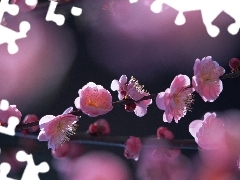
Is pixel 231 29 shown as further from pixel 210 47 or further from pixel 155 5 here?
pixel 155 5

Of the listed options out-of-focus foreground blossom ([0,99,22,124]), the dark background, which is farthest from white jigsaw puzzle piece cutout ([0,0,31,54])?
the dark background

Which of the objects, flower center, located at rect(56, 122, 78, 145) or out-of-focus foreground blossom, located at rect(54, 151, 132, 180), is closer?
flower center, located at rect(56, 122, 78, 145)

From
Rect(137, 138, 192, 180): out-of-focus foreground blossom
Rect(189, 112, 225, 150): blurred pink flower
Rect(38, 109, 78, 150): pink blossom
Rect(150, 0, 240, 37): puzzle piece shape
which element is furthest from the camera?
Rect(150, 0, 240, 37): puzzle piece shape

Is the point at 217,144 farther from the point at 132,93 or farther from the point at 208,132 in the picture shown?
the point at 132,93

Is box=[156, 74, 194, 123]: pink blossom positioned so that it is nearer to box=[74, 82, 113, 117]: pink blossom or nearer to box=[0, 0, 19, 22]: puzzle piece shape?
box=[74, 82, 113, 117]: pink blossom

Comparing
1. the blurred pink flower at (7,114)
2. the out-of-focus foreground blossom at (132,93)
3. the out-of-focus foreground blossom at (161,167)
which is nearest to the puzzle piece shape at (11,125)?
the blurred pink flower at (7,114)

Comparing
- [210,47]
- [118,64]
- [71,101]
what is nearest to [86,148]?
[71,101]
